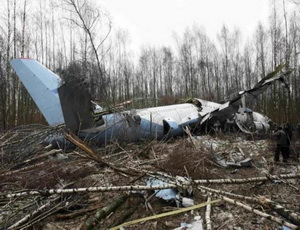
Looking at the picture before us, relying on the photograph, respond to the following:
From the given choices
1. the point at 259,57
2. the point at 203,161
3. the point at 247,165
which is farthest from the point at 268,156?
the point at 259,57

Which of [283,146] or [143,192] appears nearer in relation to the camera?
[143,192]

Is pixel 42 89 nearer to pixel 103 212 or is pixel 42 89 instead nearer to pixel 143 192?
pixel 143 192

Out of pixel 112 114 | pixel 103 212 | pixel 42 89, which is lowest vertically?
pixel 103 212

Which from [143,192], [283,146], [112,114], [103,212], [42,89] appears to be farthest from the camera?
[112,114]

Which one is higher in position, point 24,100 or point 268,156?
→ point 24,100

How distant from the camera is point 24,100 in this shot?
29.3 metres

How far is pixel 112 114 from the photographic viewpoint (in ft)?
34.9

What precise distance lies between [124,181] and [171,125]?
17.9 ft

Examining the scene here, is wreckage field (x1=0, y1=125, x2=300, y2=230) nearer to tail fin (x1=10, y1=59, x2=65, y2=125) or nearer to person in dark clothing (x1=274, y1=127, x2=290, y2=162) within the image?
person in dark clothing (x1=274, y1=127, x2=290, y2=162)

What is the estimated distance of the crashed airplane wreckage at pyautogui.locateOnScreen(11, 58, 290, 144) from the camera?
28.3 ft

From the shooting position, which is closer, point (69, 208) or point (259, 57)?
point (69, 208)

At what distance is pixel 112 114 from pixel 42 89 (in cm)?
275

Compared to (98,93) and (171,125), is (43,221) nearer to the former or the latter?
(98,93)

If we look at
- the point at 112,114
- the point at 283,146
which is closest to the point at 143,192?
the point at 283,146
